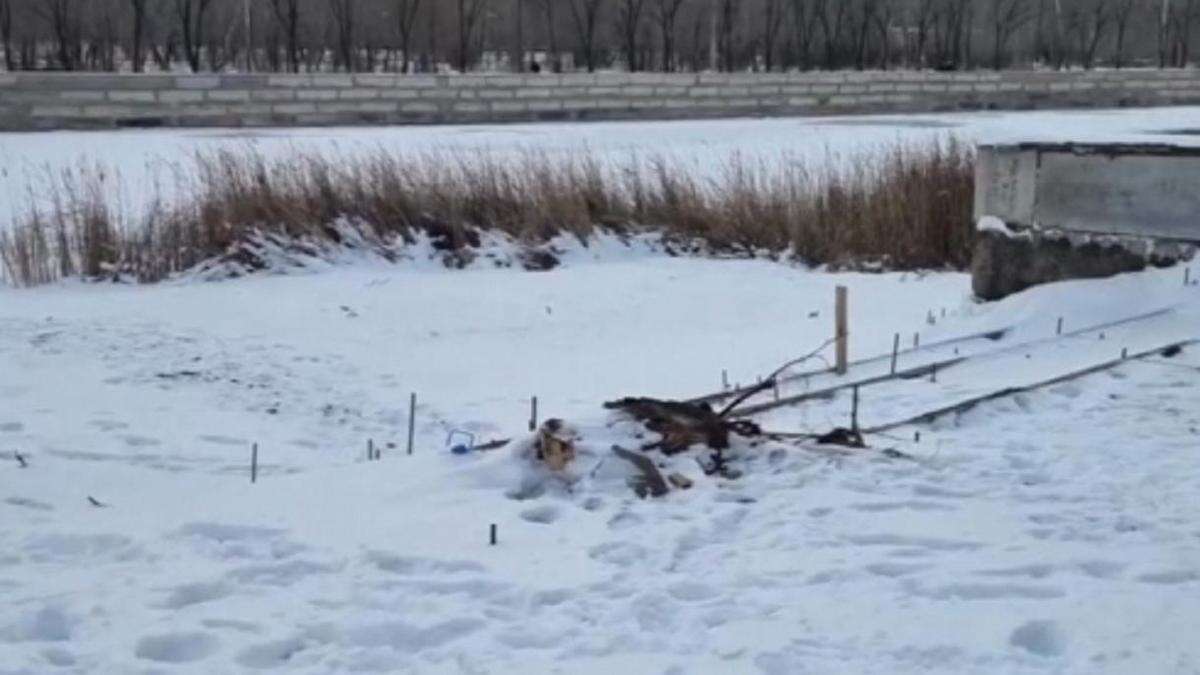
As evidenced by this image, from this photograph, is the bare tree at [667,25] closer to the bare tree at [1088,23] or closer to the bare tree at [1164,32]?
the bare tree at [1088,23]

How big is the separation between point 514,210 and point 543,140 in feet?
31.8

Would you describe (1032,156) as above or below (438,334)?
above

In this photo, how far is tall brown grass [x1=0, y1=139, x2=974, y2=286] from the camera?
36.0ft

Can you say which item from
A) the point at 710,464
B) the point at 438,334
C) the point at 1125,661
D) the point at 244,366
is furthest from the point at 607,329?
the point at 1125,661

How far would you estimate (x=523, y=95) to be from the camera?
1116 inches

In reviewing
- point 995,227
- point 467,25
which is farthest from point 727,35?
point 995,227

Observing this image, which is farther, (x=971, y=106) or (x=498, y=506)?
(x=971, y=106)

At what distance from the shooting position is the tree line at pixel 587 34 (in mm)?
33562

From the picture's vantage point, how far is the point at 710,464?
16.1 ft

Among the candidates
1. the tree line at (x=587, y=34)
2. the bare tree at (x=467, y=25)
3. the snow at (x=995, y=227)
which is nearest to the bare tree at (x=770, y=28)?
the tree line at (x=587, y=34)

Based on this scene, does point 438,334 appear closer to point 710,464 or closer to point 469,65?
point 710,464

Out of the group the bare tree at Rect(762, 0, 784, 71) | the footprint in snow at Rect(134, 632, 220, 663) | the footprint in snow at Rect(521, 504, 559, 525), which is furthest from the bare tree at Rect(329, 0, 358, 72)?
the footprint in snow at Rect(134, 632, 220, 663)

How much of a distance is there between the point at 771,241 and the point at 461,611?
916 cm

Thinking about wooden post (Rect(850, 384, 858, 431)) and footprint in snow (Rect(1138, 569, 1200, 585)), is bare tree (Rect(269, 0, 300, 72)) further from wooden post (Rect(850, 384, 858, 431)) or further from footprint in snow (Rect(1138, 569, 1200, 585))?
footprint in snow (Rect(1138, 569, 1200, 585))
